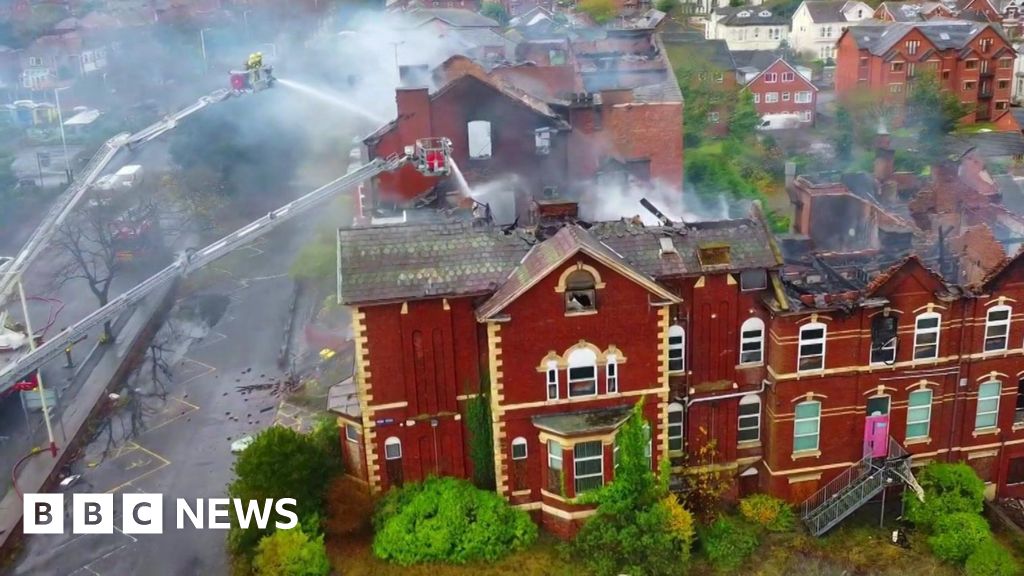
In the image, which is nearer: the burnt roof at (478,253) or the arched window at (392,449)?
the burnt roof at (478,253)

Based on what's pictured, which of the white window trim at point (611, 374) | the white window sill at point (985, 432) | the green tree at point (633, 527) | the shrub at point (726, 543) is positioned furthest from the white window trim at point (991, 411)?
the white window trim at point (611, 374)

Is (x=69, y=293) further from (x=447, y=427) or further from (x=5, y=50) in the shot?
(x=5, y=50)

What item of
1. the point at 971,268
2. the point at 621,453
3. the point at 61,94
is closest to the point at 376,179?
the point at 621,453

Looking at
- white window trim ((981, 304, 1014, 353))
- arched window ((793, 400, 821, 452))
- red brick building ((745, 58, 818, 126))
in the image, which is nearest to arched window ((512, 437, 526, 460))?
arched window ((793, 400, 821, 452))

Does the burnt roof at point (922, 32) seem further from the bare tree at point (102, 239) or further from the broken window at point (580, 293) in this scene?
the broken window at point (580, 293)

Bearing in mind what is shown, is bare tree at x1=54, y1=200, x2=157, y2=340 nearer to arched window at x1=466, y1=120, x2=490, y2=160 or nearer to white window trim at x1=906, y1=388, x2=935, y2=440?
arched window at x1=466, y1=120, x2=490, y2=160

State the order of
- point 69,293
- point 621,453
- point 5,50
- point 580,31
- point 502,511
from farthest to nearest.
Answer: point 580,31 → point 5,50 → point 69,293 → point 502,511 → point 621,453

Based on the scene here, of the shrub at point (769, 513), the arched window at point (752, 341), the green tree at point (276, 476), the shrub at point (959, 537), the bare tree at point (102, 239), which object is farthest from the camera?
the bare tree at point (102, 239)
